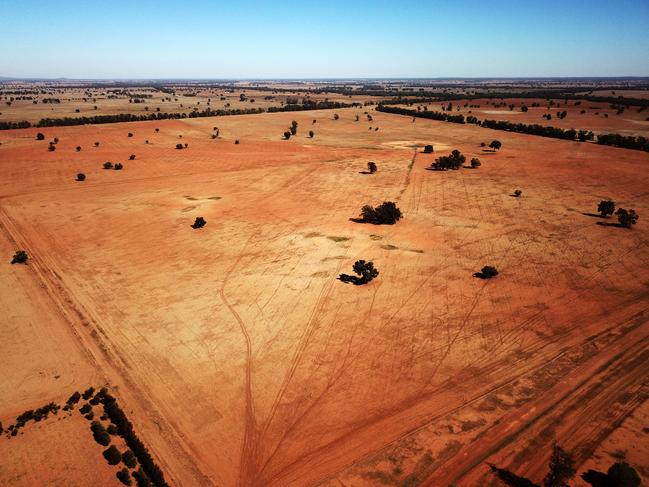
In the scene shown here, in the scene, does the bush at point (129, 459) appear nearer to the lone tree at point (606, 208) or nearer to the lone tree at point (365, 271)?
the lone tree at point (365, 271)

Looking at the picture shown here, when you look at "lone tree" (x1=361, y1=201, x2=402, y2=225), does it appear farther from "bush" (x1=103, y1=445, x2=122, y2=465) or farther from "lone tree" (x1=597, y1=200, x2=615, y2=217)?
"bush" (x1=103, y1=445, x2=122, y2=465)

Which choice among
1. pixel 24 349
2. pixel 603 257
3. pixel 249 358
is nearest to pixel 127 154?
pixel 24 349

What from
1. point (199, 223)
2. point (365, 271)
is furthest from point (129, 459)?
point (199, 223)

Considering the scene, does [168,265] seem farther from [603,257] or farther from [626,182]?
[626,182]

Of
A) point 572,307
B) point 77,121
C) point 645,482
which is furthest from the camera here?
point 77,121

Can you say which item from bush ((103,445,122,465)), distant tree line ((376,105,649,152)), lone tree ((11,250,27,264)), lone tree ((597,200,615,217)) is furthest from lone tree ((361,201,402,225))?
distant tree line ((376,105,649,152))

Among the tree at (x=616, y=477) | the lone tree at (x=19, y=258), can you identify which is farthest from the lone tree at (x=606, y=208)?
the lone tree at (x=19, y=258)
